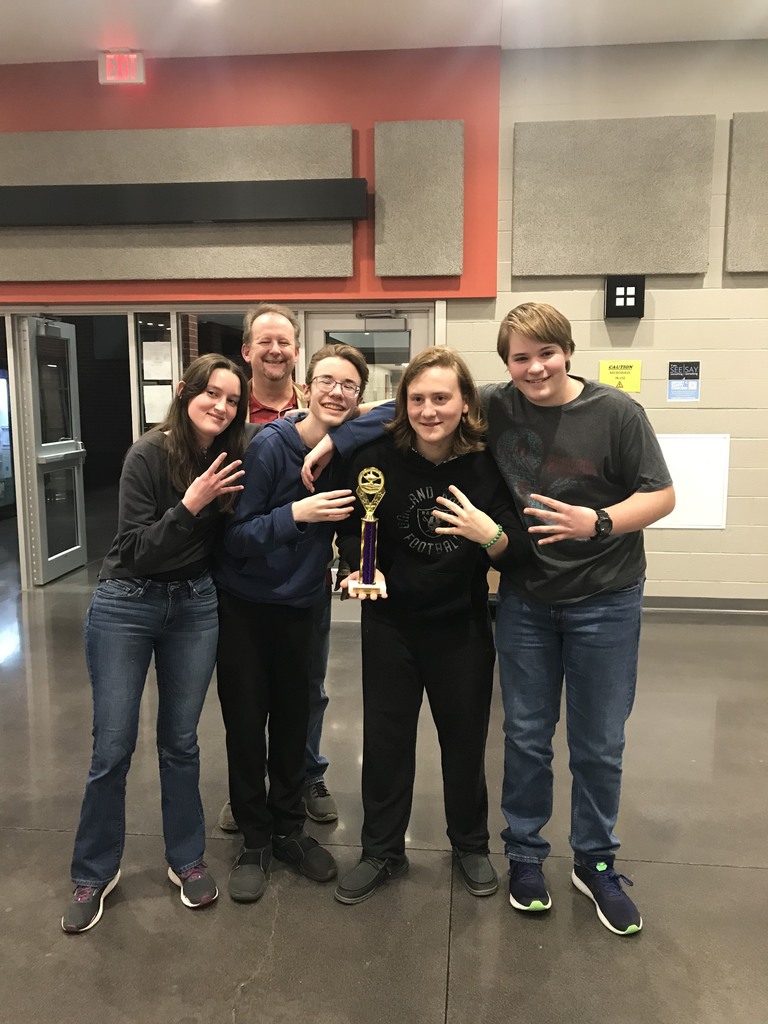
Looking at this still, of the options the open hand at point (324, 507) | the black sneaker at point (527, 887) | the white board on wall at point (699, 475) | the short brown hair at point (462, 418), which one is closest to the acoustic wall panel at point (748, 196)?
the white board on wall at point (699, 475)

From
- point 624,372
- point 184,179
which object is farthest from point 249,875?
point 184,179

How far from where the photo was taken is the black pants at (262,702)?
6.82 feet

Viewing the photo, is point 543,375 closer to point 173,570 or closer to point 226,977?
point 173,570

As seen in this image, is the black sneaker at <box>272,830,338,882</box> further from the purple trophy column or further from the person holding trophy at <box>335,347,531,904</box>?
the purple trophy column

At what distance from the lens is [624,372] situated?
16.5 ft

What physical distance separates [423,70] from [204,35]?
147 cm

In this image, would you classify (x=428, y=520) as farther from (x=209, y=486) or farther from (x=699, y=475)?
(x=699, y=475)

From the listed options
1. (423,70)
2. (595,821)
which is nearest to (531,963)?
(595,821)

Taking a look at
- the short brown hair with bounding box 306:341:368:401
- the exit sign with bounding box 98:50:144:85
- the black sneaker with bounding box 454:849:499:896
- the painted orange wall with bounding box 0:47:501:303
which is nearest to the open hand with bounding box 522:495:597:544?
the short brown hair with bounding box 306:341:368:401

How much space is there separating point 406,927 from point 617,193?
456cm

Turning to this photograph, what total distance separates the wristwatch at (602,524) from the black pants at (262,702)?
872 millimetres

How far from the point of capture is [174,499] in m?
1.93

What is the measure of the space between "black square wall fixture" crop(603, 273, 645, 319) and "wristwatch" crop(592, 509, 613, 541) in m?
3.49

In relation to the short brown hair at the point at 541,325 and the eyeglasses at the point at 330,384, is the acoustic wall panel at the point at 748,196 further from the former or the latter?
the eyeglasses at the point at 330,384
